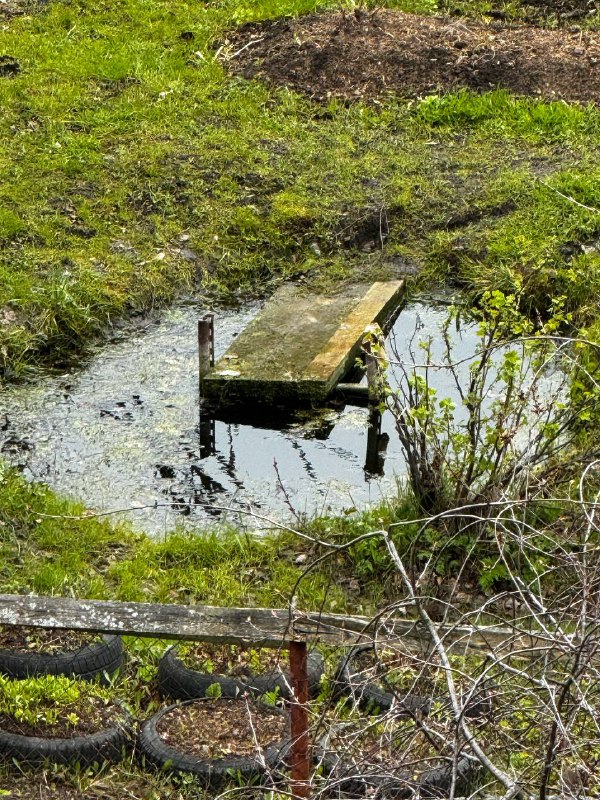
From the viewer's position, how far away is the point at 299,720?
13.2 feet

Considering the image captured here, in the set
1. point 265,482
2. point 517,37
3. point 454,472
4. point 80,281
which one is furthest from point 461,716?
point 517,37

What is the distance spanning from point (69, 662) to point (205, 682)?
561 mm

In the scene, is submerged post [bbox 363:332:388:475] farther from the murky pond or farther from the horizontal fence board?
the horizontal fence board

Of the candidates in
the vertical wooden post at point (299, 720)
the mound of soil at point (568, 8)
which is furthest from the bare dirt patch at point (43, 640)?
the mound of soil at point (568, 8)

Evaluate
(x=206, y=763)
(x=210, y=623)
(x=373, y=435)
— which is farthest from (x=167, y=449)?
(x=210, y=623)

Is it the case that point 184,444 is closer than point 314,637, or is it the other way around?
point 314,637

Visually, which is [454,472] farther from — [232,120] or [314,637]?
[232,120]

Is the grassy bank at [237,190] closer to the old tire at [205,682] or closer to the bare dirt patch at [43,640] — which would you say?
the bare dirt patch at [43,640]

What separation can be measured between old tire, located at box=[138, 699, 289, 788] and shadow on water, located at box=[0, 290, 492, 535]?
207 centimetres

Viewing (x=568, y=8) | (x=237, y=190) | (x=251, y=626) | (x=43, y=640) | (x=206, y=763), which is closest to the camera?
(x=251, y=626)

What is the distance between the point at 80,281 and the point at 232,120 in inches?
132

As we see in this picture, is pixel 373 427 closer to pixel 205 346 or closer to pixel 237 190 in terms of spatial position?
pixel 205 346

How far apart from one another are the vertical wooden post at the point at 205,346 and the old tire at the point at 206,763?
368 centimetres

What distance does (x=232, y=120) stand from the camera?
11.9 m
